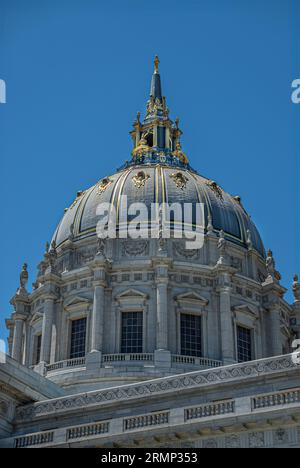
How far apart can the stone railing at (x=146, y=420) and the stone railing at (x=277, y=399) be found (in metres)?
→ 3.38

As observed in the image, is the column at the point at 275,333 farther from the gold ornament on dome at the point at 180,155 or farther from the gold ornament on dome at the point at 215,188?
the gold ornament on dome at the point at 180,155

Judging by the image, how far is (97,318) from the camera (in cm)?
5747

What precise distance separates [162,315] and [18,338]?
12.3m

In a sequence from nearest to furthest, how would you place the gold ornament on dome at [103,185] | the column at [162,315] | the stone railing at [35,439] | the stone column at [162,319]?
1. the stone railing at [35,439]
2. the stone column at [162,319]
3. the column at [162,315]
4. the gold ornament on dome at [103,185]

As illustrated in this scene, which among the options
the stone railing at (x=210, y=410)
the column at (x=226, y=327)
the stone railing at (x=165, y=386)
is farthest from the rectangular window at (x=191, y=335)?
the stone railing at (x=210, y=410)

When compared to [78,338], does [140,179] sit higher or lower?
higher

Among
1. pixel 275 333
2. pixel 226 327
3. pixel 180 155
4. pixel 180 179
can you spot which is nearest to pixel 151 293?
pixel 226 327

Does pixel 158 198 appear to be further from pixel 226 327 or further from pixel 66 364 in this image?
pixel 66 364

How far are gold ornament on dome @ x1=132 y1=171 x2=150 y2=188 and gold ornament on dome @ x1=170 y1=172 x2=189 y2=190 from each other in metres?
2.06

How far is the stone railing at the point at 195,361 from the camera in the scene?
5538cm

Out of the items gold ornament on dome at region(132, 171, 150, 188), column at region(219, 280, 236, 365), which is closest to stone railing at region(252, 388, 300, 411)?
column at region(219, 280, 236, 365)

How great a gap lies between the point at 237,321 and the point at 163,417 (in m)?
30.0

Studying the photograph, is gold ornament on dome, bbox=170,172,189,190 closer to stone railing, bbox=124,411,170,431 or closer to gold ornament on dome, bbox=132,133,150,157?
gold ornament on dome, bbox=132,133,150,157

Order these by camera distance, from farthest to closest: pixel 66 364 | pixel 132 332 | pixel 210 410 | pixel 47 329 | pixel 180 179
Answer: pixel 180 179 < pixel 47 329 < pixel 132 332 < pixel 66 364 < pixel 210 410
